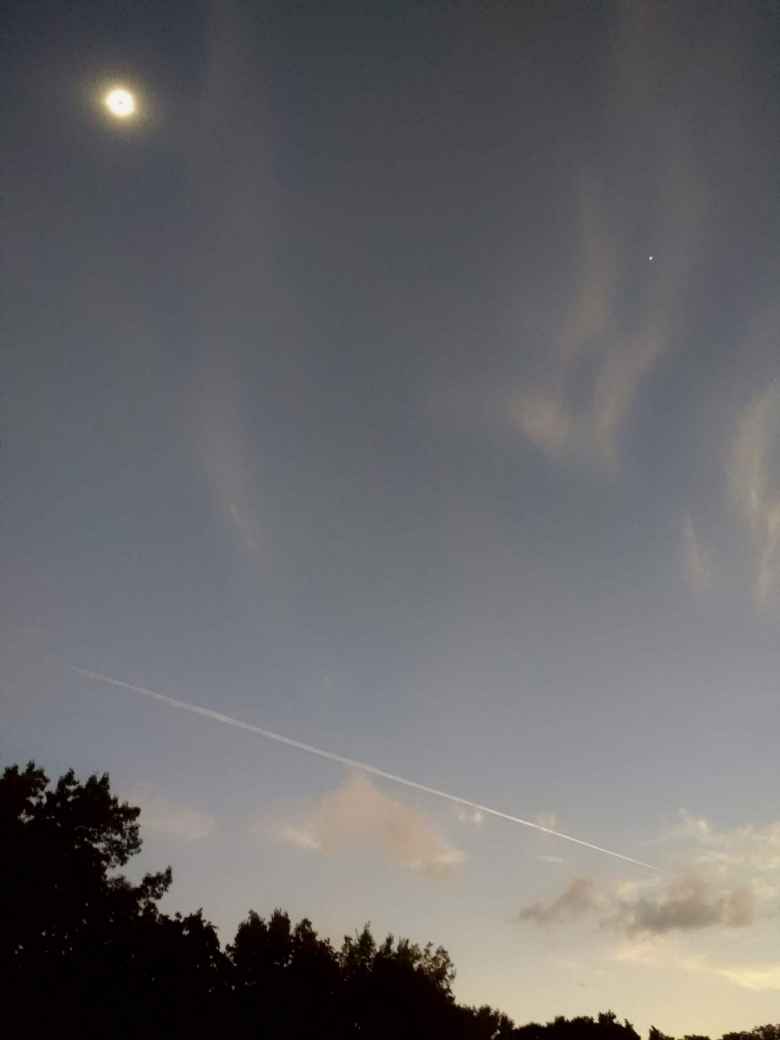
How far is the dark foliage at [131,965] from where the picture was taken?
136 ft

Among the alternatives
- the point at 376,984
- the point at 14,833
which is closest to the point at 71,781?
the point at 14,833

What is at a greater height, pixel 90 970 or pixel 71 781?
pixel 71 781

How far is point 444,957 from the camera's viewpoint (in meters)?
72.1

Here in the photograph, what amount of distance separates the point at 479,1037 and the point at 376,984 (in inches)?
624

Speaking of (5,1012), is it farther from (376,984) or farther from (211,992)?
(376,984)

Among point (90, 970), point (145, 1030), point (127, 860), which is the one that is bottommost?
point (145, 1030)

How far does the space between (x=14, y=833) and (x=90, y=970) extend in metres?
9.86

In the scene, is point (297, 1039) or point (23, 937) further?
point (297, 1039)

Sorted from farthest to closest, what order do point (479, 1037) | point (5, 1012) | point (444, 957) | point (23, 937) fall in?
point (444, 957) → point (479, 1037) → point (23, 937) → point (5, 1012)

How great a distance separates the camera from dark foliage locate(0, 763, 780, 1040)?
41312mm

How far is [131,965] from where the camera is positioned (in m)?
44.4

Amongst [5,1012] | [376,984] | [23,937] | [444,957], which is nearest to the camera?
[5,1012]

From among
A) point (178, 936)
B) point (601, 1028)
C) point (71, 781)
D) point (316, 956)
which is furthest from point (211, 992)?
point (601, 1028)

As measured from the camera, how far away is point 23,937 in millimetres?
41844
